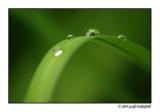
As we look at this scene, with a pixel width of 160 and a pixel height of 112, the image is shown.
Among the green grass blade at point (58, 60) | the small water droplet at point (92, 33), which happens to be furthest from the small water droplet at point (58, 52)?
the small water droplet at point (92, 33)

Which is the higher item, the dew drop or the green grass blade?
the dew drop

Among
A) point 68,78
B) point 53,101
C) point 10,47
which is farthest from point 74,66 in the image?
point 10,47

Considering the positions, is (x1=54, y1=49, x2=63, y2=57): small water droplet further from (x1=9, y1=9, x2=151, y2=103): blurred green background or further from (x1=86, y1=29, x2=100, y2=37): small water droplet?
(x1=86, y1=29, x2=100, y2=37): small water droplet

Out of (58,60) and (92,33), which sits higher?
(92,33)

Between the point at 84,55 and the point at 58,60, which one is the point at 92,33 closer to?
the point at 84,55

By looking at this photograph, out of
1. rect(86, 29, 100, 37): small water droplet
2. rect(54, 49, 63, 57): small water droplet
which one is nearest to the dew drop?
rect(86, 29, 100, 37): small water droplet

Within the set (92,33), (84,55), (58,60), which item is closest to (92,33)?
(92,33)
